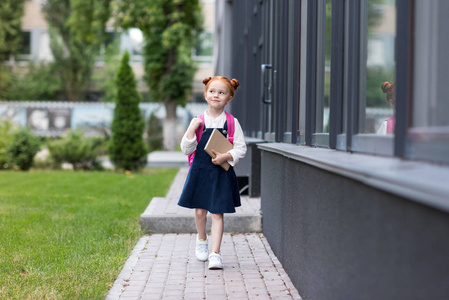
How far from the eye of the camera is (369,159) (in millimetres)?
2941

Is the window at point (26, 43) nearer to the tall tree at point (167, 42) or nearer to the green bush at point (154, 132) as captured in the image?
the tall tree at point (167, 42)

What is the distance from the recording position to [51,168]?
58.6ft

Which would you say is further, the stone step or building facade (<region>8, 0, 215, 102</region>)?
building facade (<region>8, 0, 215, 102</region>)

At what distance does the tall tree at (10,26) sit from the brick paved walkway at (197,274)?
118 ft

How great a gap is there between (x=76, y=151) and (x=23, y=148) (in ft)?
4.63

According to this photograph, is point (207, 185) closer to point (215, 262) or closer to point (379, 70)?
point (215, 262)

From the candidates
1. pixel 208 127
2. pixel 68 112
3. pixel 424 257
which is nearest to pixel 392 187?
pixel 424 257

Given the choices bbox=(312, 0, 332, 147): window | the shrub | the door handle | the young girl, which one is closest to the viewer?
bbox=(312, 0, 332, 147): window

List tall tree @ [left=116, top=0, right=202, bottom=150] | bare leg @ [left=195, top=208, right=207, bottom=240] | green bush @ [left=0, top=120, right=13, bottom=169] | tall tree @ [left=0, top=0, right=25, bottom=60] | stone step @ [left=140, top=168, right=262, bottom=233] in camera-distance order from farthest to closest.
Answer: tall tree @ [left=0, top=0, right=25, bottom=60], tall tree @ [left=116, top=0, right=202, bottom=150], green bush @ [left=0, top=120, right=13, bottom=169], stone step @ [left=140, top=168, right=262, bottom=233], bare leg @ [left=195, top=208, right=207, bottom=240]

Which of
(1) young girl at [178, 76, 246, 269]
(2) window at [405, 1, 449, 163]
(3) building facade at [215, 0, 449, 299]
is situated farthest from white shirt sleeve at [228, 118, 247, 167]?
(2) window at [405, 1, 449, 163]

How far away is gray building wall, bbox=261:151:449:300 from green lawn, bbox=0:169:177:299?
56.7 inches

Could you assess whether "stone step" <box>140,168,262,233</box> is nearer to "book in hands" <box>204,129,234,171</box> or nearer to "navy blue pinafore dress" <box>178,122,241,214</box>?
"navy blue pinafore dress" <box>178,122,241,214</box>

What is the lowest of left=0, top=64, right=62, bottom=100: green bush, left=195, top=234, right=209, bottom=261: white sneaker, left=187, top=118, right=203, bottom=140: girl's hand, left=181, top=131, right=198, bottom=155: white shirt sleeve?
left=195, top=234, right=209, bottom=261: white sneaker

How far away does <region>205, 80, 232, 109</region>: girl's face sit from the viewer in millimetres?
5145
